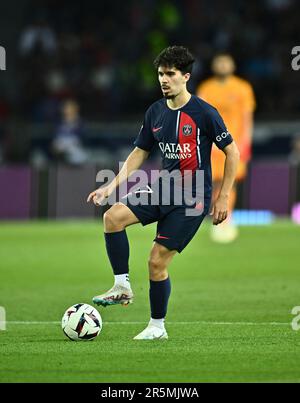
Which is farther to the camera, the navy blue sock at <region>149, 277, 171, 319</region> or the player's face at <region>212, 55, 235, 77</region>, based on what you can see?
the player's face at <region>212, 55, 235, 77</region>

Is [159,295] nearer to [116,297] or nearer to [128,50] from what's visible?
[116,297]

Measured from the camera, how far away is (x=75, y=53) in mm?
24297

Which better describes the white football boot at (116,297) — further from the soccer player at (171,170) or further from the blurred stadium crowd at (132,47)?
the blurred stadium crowd at (132,47)

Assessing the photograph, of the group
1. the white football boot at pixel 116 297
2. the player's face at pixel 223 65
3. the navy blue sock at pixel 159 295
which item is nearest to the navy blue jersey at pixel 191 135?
the navy blue sock at pixel 159 295

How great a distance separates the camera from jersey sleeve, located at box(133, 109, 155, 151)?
27.5 ft

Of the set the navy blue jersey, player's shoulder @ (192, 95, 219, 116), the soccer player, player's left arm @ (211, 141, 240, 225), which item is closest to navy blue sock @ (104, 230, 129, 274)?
the soccer player

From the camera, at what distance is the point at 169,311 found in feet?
32.9

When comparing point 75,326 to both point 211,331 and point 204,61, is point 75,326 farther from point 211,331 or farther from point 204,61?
point 204,61

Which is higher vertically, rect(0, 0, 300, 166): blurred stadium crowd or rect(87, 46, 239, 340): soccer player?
rect(0, 0, 300, 166): blurred stadium crowd

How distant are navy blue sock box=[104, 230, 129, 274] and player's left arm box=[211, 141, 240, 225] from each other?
72 cm

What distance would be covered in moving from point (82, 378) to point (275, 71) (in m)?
16.5

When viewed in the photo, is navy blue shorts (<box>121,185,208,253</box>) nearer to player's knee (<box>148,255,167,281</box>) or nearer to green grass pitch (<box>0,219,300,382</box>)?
player's knee (<box>148,255,167,281</box>)

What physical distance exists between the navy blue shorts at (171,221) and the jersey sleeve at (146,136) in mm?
480

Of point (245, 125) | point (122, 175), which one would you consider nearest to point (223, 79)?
point (245, 125)
